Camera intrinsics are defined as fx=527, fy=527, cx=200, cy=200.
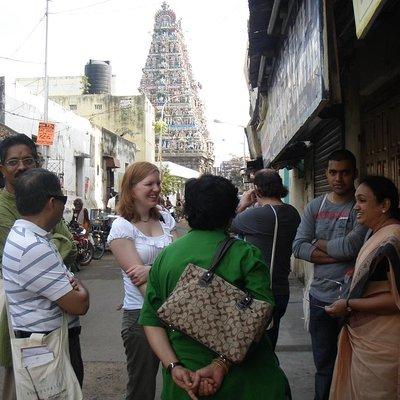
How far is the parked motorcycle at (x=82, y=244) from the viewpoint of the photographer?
12.7 meters

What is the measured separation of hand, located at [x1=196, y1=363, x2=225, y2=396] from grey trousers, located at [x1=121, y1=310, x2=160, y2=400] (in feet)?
3.61

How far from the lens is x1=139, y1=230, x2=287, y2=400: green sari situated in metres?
2.02

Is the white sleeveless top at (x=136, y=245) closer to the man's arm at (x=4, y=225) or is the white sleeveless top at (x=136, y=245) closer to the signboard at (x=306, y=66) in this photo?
the man's arm at (x=4, y=225)

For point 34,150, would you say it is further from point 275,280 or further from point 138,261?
point 275,280

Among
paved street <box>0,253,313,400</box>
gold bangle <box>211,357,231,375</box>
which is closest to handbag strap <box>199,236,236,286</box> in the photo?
gold bangle <box>211,357,231,375</box>

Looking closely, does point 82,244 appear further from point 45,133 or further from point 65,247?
point 65,247

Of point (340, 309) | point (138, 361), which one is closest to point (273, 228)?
point (340, 309)

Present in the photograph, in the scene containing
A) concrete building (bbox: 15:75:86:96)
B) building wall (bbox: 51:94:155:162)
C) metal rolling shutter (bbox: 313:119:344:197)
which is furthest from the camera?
concrete building (bbox: 15:75:86:96)

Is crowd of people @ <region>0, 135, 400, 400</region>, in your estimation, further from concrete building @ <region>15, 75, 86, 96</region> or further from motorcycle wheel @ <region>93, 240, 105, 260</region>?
concrete building @ <region>15, 75, 86, 96</region>

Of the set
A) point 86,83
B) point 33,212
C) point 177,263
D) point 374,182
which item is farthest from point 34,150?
point 86,83

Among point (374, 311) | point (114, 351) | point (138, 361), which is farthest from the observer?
point (114, 351)

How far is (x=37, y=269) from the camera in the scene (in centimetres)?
234

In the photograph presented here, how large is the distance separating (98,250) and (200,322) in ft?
44.0

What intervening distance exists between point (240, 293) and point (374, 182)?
131 centimetres
